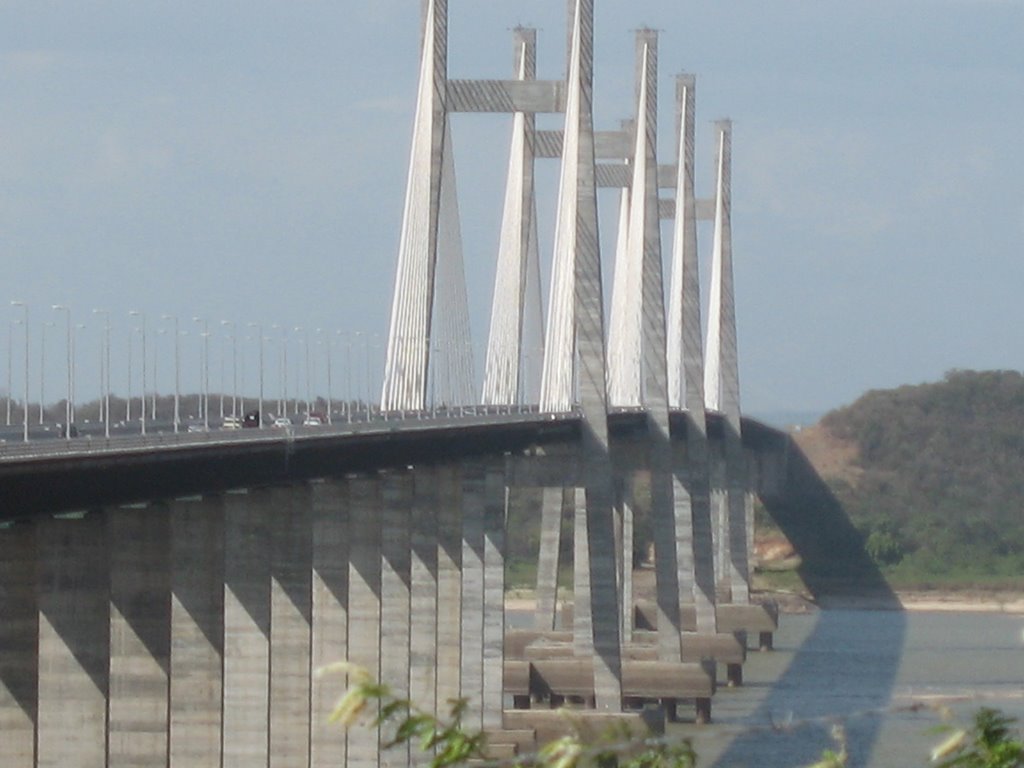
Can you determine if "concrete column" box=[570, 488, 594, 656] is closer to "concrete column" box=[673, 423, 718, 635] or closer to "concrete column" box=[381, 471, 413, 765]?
"concrete column" box=[673, 423, 718, 635]

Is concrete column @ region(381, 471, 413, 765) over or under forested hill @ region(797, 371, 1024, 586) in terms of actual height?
over

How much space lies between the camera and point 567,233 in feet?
124

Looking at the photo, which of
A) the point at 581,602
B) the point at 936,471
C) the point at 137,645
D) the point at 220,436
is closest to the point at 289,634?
the point at 220,436

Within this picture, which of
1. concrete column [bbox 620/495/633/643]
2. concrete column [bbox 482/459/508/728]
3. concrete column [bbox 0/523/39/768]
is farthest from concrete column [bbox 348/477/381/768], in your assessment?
concrete column [bbox 620/495/633/643]

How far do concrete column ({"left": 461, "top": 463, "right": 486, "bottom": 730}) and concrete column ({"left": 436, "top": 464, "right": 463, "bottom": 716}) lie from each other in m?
0.12

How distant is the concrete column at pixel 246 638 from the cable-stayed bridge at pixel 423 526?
0.03m

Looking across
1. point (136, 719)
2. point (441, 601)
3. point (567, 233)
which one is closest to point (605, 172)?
point (567, 233)

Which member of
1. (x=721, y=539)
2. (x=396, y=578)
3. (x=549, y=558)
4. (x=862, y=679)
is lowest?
(x=721, y=539)

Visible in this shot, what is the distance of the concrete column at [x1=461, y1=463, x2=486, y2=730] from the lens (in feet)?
112

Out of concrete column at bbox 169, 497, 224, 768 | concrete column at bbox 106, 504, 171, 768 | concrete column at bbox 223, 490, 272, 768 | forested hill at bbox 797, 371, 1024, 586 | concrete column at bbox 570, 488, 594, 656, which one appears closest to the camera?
concrete column at bbox 106, 504, 171, 768

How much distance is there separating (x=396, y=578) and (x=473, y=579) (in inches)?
107

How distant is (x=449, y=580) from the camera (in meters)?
35.3

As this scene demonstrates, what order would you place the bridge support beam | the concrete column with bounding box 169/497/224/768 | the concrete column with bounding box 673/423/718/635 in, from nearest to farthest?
the concrete column with bounding box 169/497/224/768
the bridge support beam
the concrete column with bounding box 673/423/718/635

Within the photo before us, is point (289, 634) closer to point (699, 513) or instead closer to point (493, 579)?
point (493, 579)
